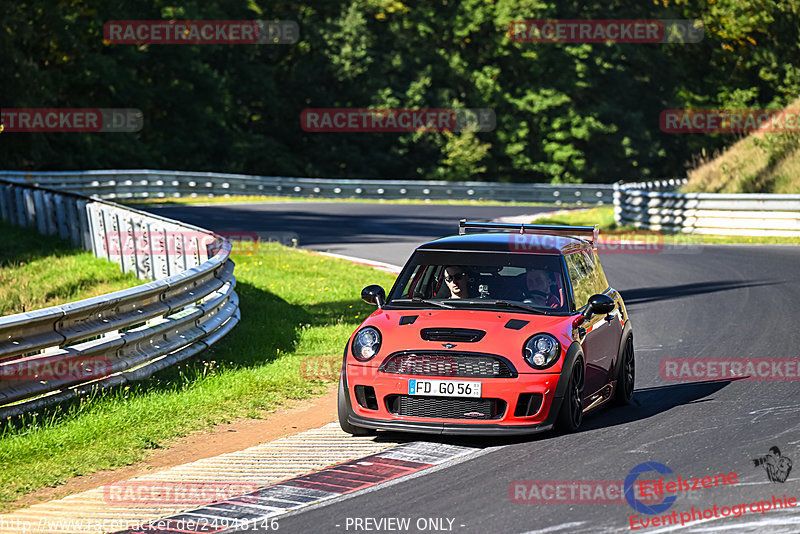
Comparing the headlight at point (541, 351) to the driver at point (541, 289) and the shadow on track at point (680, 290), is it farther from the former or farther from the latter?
the shadow on track at point (680, 290)

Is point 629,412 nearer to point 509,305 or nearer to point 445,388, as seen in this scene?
point 509,305

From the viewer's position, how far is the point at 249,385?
10891mm

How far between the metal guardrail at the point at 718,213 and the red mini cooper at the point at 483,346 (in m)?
18.5

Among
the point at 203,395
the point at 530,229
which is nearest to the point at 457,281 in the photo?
the point at 530,229

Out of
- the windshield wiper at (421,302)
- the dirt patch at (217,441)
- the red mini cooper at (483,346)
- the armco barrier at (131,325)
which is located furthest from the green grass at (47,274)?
the red mini cooper at (483,346)

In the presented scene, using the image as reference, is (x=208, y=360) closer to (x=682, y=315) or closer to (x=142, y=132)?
(x=682, y=315)

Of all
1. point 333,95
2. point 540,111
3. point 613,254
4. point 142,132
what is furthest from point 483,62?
point 613,254

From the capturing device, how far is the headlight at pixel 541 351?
8.34 meters

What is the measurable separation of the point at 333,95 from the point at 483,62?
9564mm

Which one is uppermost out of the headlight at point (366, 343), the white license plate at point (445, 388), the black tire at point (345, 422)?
the headlight at point (366, 343)

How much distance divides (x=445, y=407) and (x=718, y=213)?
21.4m

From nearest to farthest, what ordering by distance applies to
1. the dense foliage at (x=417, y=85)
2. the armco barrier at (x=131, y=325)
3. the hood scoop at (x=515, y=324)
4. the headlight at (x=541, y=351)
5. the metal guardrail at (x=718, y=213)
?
the headlight at (x=541, y=351) → the hood scoop at (x=515, y=324) → the armco barrier at (x=131, y=325) → the metal guardrail at (x=718, y=213) → the dense foliage at (x=417, y=85)

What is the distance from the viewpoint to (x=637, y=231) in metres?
30.3

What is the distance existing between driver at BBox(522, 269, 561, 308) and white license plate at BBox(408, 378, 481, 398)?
127 cm
